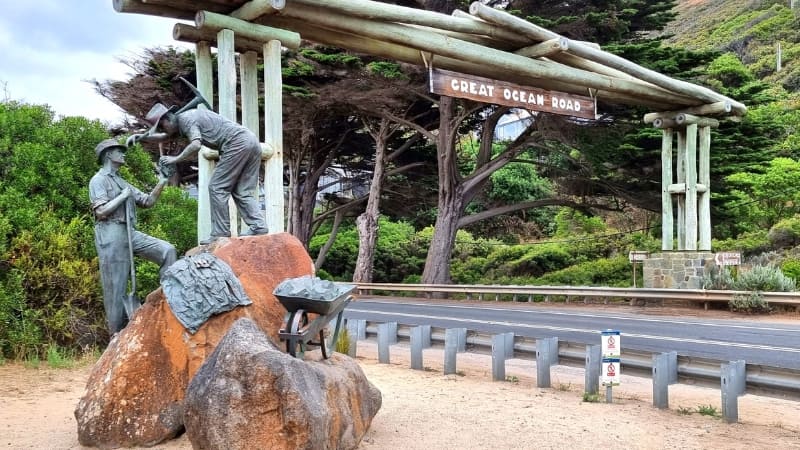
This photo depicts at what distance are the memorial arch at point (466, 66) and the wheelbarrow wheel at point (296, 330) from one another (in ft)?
12.9

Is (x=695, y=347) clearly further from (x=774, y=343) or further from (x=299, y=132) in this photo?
(x=299, y=132)

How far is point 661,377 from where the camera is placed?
7.44 metres

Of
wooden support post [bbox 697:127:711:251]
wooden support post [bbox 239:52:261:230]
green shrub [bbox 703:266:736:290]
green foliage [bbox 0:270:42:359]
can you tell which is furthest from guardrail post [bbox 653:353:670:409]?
wooden support post [bbox 697:127:711:251]

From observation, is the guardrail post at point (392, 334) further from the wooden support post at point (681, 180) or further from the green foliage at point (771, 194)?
the green foliage at point (771, 194)

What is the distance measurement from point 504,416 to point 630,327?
7.00 metres

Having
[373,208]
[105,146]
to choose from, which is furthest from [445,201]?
[105,146]

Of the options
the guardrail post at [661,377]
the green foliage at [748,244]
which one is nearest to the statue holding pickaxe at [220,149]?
the guardrail post at [661,377]

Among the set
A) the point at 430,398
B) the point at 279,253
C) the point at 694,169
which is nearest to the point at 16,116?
the point at 279,253

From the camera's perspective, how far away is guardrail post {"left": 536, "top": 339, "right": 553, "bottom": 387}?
27.9 ft

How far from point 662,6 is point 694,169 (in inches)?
196

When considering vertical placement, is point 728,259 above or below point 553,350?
above

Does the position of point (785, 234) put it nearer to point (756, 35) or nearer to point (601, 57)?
point (601, 57)

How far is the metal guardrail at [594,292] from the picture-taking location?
50.8 feet

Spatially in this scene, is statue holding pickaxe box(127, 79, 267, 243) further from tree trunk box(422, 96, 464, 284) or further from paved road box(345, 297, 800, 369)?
tree trunk box(422, 96, 464, 284)
